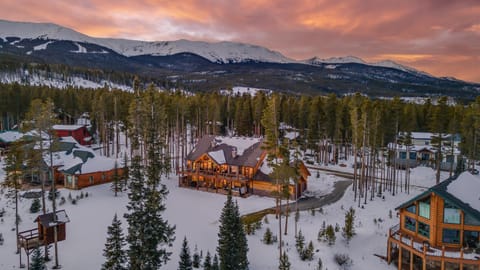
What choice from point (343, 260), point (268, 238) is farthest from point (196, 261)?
point (343, 260)

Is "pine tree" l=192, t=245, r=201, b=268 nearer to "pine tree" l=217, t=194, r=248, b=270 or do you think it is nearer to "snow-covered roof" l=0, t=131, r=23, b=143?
"pine tree" l=217, t=194, r=248, b=270

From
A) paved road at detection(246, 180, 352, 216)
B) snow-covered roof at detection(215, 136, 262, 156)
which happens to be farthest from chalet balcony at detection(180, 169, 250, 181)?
paved road at detection(246, 180, 352, 216)

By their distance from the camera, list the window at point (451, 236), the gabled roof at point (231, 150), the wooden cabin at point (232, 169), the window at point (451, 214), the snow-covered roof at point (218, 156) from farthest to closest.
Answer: the snow-covered roof at point (218, 156)
the gabled roof at point (231, 150)
the wooden cabin at point (232, 169)
the window at point (451, 236)
the window at point (451, 214)

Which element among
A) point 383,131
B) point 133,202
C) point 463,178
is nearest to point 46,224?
point 133,202

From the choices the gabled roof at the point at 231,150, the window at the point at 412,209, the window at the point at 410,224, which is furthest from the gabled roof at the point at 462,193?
the gabled roof at the point at 231,150

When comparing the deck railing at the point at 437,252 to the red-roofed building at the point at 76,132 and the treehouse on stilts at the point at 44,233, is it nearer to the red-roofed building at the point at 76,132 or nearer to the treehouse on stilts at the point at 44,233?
the treehouse on stilts at the point at 44,233

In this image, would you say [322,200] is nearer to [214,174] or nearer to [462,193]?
[214,174]
